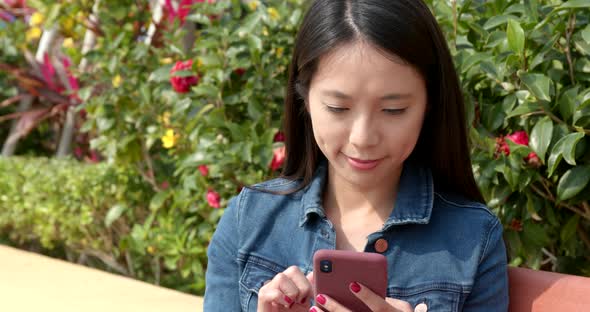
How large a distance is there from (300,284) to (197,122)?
176cm

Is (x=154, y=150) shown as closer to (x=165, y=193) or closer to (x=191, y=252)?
(x=165, y=193)

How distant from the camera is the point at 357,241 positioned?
200 cm

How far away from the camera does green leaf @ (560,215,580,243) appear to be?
249 cm

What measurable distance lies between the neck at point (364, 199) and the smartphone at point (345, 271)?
314 mm

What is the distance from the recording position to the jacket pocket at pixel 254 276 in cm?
199

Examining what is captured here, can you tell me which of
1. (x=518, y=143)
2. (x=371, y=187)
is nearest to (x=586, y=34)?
(x=518, y=143)

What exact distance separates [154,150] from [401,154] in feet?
8.22

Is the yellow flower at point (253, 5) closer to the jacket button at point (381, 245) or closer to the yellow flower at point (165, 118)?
the yellow flower at point (165, 118)

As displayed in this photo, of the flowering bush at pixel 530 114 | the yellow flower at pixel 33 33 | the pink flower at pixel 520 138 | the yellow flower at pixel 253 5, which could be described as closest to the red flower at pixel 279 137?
the yellow flower at pixel 253 5

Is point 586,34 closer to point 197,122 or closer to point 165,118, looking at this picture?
point 197,122

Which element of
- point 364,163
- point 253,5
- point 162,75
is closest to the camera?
point 364,163

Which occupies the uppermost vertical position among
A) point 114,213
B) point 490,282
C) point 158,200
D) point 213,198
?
point 490,282

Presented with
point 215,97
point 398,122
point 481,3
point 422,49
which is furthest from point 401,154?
point 215,97

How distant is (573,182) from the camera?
2.30 m
